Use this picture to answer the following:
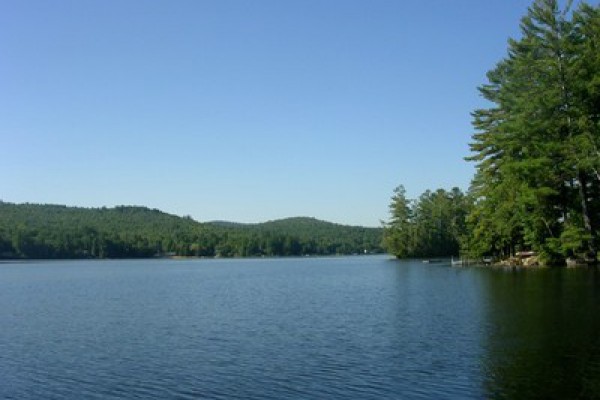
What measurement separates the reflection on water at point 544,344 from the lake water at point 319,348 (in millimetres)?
48

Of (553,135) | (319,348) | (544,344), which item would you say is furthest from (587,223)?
(319,348)

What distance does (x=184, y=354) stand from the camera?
21438 mm

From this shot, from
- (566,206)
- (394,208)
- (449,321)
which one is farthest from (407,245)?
(449,321)

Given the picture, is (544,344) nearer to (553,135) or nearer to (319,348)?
(319,348)

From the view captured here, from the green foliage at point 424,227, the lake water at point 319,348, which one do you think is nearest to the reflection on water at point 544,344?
the lake water at point 319,348

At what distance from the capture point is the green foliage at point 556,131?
51188 millimetres

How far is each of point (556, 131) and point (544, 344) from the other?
38826 mm

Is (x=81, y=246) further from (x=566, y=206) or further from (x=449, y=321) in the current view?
(x=449, y=321)

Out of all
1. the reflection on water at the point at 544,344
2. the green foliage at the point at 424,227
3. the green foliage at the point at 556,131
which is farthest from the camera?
the green foliage at the point at 424,227

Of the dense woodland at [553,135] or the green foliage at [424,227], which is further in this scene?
the green foliage at [424,227]

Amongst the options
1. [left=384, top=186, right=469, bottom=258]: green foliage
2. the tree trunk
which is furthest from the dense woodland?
[left=384, top=186, right=469, bottom=258]: green foliage

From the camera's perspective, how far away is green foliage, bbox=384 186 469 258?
415 ft

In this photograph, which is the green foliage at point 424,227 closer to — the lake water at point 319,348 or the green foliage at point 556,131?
the green foliage at point 556,131

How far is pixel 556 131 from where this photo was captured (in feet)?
178
